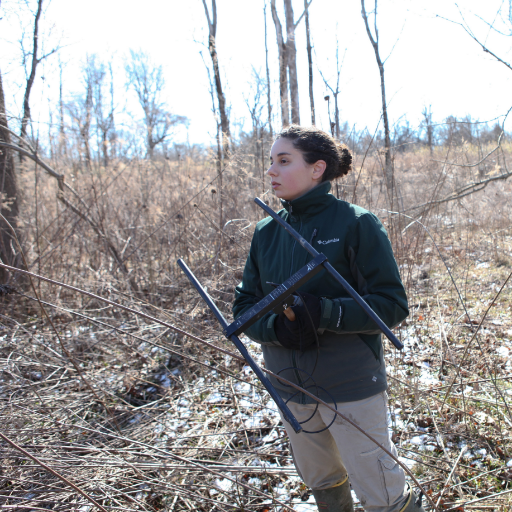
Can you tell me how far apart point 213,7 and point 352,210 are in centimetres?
930

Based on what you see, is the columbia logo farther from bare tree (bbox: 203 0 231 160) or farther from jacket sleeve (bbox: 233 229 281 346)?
bare tree (bbox: 203 0 231 160)

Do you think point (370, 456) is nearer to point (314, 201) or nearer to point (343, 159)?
point (314, 201)

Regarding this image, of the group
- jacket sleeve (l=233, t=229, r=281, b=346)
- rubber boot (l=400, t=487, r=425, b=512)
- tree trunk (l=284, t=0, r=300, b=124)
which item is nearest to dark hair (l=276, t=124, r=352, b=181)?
jacket sleeve (l=233, t=229, r=281, b=346)

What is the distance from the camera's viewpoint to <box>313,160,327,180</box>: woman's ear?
1.67 m

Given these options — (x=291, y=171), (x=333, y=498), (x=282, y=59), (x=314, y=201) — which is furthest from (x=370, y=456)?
(x=282, y=59)

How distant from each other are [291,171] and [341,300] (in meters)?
0.58

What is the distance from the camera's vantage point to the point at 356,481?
59.3 inches

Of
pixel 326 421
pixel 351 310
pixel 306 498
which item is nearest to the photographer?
pixel 351 310

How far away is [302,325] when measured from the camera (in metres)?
1.42

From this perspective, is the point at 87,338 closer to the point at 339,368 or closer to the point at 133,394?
the point at 133,394

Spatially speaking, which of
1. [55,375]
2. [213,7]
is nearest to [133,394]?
[55,375]

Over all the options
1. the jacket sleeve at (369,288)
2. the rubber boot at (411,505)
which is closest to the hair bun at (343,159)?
the jacket sleeve at (369,288)

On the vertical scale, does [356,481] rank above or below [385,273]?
below

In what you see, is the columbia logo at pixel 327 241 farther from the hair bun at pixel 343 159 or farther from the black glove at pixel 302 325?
the hair bun at pixel 343 159
